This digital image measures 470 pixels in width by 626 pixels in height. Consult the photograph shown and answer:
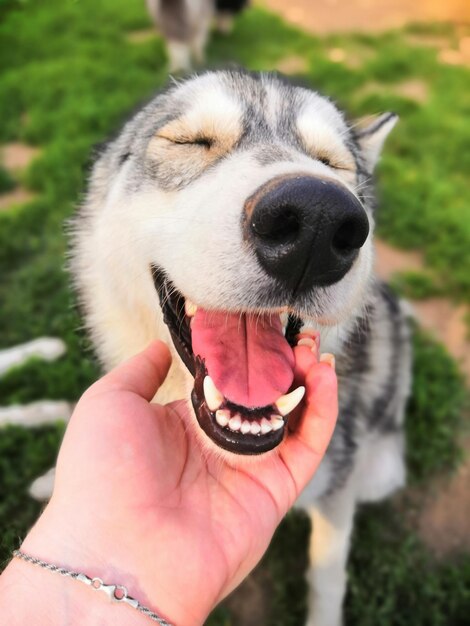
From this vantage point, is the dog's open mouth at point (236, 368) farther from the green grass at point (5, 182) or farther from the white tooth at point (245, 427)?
the green grass at point (5, 182)

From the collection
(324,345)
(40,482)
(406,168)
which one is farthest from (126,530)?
(406,168)

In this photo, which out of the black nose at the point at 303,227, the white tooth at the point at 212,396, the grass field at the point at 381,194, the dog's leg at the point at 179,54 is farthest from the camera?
the dog's leg at the point at 179,54

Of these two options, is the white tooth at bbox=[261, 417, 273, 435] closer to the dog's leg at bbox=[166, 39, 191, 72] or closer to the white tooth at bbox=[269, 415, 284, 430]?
the white tooth at bbox=[269, 415, 284, 430]

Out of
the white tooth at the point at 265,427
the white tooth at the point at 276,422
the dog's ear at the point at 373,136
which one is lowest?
the white tooth at the point at 276,422

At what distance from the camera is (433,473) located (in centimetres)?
397

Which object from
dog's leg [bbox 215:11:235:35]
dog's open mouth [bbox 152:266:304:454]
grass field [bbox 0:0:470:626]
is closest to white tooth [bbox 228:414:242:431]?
dog's open mouth [bbox 152:266:304:454]

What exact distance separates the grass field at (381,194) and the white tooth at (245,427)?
1049 mm

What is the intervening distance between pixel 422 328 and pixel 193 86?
10.8ft

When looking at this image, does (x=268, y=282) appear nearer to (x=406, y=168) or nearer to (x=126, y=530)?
(x=126, y=530)

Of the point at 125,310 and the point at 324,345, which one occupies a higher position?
the point at 125,310

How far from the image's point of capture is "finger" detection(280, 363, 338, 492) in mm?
1971

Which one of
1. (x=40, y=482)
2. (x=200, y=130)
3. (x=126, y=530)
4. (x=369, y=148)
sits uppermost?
(x=200, y=130)

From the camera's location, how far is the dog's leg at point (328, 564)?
119 inches

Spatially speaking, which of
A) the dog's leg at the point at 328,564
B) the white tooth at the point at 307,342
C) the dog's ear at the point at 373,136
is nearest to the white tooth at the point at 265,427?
the white tooth at the point at 307,342
